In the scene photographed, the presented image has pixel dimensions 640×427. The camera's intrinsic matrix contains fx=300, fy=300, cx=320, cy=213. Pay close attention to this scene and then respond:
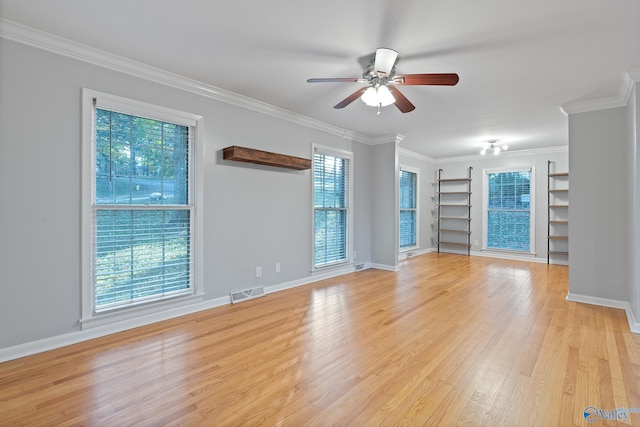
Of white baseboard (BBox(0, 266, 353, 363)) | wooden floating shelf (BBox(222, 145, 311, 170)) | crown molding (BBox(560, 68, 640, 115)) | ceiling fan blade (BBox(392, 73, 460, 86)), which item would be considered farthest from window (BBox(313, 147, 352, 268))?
crown molding (BBox(560, 68, 640, 115))

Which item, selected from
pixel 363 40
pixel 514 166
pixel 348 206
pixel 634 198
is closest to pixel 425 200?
pixel 514 166

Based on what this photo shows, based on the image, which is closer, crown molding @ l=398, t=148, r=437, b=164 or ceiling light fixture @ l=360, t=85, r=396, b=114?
ceiling light fixture @ l=360, t=85, r=396, b=114

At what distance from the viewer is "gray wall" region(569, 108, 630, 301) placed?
363 cm

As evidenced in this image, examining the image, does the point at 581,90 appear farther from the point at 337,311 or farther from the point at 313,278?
the point at 313,278

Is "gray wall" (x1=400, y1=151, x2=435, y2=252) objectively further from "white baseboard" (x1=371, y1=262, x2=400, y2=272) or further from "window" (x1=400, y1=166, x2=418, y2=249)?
"white baseboard" (x1=371, y1=262, x2=400, y2=272)

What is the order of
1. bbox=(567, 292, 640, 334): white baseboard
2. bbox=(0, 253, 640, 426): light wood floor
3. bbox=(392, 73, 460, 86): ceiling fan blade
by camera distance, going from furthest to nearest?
1. bbox=(567, 292, 640, 334): white baseboard
2. bbox=(392, 73, 460, 86): ceiling fan blade
3. bbox=(0, 253, 640, 426): light wood floor

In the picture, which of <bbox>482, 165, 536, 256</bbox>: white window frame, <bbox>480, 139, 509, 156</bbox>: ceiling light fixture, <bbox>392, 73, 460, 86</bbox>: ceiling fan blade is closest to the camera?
<bbox>392, 73, 460, 86</bbox>: ceiling fan blade

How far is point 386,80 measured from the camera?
8.79 feet

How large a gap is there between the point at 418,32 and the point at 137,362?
3.33 m

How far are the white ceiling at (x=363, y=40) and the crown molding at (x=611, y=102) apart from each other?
3.5 inches

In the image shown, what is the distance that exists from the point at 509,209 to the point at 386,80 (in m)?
6.06

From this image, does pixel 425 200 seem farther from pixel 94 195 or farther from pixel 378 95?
pixel 94 195

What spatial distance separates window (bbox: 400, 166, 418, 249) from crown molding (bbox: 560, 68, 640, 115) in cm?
357

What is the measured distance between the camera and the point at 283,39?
2465 mm
